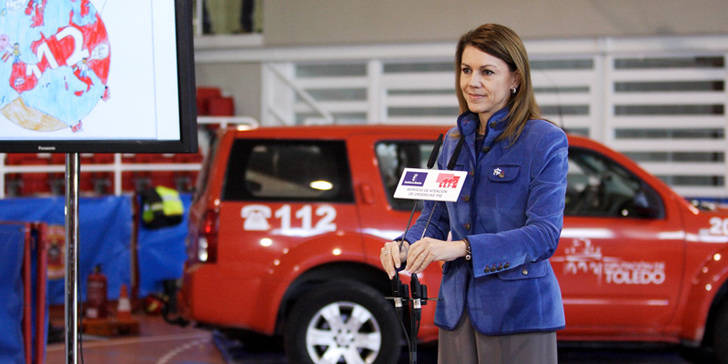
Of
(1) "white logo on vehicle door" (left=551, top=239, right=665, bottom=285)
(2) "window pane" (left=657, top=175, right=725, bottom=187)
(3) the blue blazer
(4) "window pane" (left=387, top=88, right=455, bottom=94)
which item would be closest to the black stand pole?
(3) the blue blazer

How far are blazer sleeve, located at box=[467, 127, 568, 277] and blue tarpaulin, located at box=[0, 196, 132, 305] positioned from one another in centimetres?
593

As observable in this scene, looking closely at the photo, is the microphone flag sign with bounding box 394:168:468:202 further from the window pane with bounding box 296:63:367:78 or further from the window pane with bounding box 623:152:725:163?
the window pane with bounding box 296:63:367:78

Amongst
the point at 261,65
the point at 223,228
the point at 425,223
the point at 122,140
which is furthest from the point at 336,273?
the point at 261,65

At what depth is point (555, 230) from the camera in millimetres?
2084

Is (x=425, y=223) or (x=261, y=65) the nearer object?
(x=425, y=223)

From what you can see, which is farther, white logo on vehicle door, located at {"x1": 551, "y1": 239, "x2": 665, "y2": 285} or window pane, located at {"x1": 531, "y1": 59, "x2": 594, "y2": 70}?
window pane, located at {"x1": 531, "y1": 59, "x2": 594, "y2": 70}

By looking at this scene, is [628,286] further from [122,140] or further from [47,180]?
[47,180]

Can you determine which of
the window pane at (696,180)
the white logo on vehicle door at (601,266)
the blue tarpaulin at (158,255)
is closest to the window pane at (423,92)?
the window pane at (696,180)

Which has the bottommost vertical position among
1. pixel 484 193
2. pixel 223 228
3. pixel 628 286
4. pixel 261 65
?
pixel 628 286

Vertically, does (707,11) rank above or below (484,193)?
above

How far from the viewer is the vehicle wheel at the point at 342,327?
4777mm

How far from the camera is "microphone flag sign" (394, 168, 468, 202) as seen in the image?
207 cm

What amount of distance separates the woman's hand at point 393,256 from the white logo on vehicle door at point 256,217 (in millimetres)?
2852

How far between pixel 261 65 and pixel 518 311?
9223mm
